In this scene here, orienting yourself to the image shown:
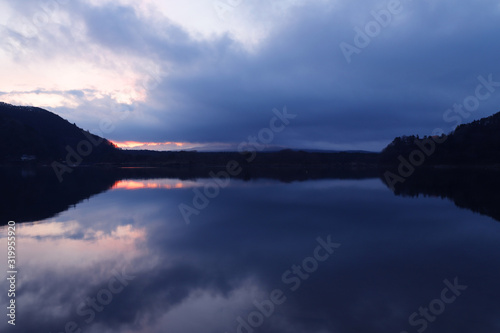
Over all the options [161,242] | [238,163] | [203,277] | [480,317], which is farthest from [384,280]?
[238,163]

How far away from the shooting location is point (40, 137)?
320 ft

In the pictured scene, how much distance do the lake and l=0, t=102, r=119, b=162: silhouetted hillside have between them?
290ft

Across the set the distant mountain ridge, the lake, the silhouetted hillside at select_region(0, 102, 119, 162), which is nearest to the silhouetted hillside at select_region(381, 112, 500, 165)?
the distant mountain ridge

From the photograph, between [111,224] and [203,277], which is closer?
[203,277]

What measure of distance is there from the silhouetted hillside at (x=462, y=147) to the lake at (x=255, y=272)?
203 feet

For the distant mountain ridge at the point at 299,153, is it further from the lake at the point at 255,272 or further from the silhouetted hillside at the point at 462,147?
the lake at the point at 255,272

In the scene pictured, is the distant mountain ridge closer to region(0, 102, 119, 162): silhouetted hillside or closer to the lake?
region(0, 102, 119, 162): silhouetted hillside

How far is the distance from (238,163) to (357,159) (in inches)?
1291

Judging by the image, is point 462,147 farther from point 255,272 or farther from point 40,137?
point 40,137

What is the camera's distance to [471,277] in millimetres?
6750

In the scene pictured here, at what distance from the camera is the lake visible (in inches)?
197

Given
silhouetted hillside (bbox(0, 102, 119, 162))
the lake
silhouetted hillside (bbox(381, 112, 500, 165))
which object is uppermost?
silhouetted hillside (bbox(0, 102, 119, 162))

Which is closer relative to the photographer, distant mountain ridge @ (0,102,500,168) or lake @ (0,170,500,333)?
lake @ (0,170,500,333)

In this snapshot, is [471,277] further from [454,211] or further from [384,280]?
[454,211]
